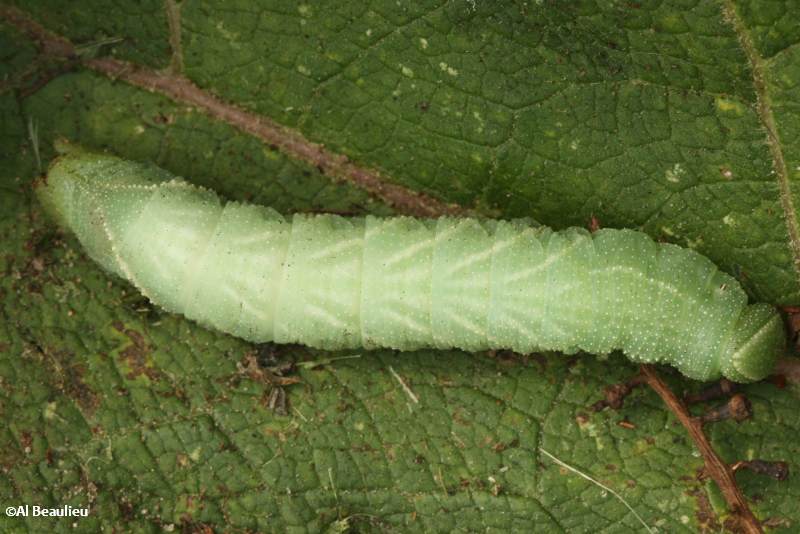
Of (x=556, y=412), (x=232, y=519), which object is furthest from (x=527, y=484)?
(x=232, y=519)

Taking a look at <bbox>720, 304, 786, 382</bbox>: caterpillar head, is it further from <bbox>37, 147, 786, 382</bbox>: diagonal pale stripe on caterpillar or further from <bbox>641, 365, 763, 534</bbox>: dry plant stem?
<bbox>641, 365, 763, 534</bbox>: dry plant stem

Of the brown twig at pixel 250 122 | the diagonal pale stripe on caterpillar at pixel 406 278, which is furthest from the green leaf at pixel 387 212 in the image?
the diagonal pale stripe on caterpillar at pixel 406 278

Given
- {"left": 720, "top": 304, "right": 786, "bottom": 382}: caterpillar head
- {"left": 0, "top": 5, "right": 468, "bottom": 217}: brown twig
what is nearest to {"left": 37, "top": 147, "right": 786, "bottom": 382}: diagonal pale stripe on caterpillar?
{"left": 720, "top": 304, "right": 786, "bottom": 382}: caterpillar head

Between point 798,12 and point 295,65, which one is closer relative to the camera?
point 798,12

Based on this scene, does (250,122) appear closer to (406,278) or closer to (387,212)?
(387,212)

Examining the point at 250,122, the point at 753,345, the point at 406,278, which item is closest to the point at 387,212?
the point at 406,278

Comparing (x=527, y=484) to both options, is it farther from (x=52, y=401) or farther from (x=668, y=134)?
(x=52, y=401)

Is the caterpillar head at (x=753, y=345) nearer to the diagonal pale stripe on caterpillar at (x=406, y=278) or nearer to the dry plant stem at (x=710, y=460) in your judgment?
the diagonal pale stripe on caterpillar at (x=406, y=278)
